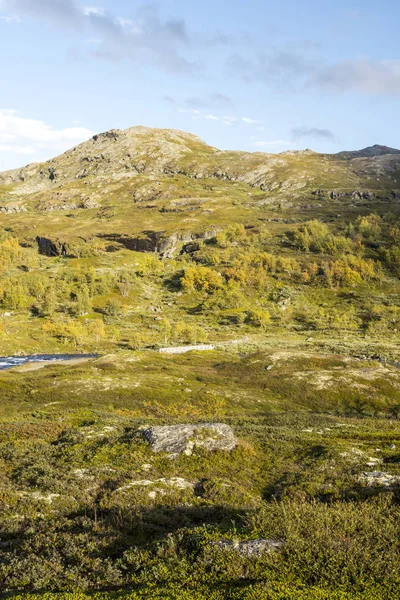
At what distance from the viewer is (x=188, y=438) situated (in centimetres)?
2345

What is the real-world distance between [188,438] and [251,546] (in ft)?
39.9

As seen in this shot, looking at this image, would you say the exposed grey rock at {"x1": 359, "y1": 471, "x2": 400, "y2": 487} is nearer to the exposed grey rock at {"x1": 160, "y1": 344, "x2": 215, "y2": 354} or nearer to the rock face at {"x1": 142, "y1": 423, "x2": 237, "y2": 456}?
the rock face at {"x1": 142, "y1": 423, "x2": 237, "y2": 456}

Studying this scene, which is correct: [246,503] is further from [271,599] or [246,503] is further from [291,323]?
[291,323]

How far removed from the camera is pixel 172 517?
609 inches

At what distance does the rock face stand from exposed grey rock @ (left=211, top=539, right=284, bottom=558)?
10563mm

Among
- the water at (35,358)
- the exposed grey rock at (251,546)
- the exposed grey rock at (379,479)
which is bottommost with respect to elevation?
the water at (35,358)

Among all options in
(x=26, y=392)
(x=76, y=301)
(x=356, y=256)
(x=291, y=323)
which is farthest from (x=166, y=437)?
(x=356, y=256)

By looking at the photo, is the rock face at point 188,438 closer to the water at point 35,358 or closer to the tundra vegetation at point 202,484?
the tundra vegetation at point 202,484

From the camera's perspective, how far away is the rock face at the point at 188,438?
22703 millimetres

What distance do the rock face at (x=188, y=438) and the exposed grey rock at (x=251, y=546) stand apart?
10563mm

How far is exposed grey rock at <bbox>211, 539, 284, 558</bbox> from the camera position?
1128 cm

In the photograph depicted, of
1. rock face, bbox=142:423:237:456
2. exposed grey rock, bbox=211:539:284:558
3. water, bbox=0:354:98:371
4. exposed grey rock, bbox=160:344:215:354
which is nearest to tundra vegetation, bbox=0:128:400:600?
exposed grey rock, bbox=211:539:284:558

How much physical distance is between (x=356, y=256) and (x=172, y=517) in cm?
20113

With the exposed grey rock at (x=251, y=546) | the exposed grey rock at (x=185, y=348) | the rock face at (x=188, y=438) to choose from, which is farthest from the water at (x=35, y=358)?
the exposed grey rock at (x=251, y=546)
